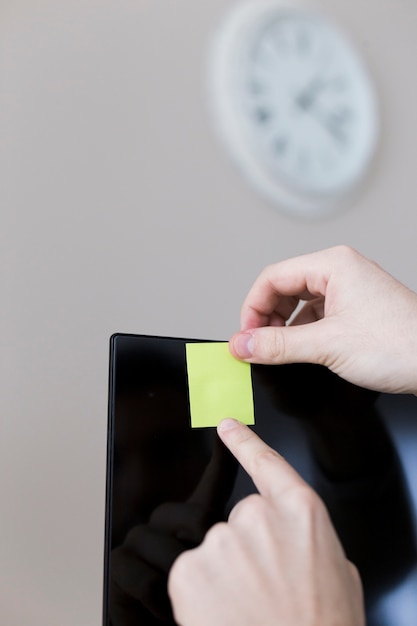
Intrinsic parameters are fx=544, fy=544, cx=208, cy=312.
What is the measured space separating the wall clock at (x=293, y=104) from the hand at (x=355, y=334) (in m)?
0.33

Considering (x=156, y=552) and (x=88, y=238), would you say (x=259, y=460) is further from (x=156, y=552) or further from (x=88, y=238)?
(x=88, y=238)

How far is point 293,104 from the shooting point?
2.92ft

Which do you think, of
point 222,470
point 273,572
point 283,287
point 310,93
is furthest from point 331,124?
point 273,572

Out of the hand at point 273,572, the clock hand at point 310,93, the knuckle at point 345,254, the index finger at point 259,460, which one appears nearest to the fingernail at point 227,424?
the index finger at point 259,460

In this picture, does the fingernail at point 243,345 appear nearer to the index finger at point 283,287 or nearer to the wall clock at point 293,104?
the index finger at point 283,287

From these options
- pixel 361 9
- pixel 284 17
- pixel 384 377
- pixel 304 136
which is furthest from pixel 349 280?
pixel 361 9

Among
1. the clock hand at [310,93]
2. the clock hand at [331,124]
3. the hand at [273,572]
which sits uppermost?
the clock hand at [310,93]

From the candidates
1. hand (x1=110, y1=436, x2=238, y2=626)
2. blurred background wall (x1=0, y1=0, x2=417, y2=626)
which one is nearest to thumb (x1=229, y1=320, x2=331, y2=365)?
hand (x1=110, y1=436, x2=238, y2=626)

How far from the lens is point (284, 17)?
891 millimetres

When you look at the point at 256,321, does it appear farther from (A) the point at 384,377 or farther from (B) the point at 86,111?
(B) the point at 86,111

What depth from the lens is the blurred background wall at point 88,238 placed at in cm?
64

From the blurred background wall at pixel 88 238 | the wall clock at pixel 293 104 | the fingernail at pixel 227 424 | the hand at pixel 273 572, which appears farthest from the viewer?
the wall clock at pixel 293 104

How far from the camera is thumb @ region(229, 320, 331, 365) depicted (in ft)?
1.70

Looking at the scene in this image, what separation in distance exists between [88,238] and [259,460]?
403 millimetres
